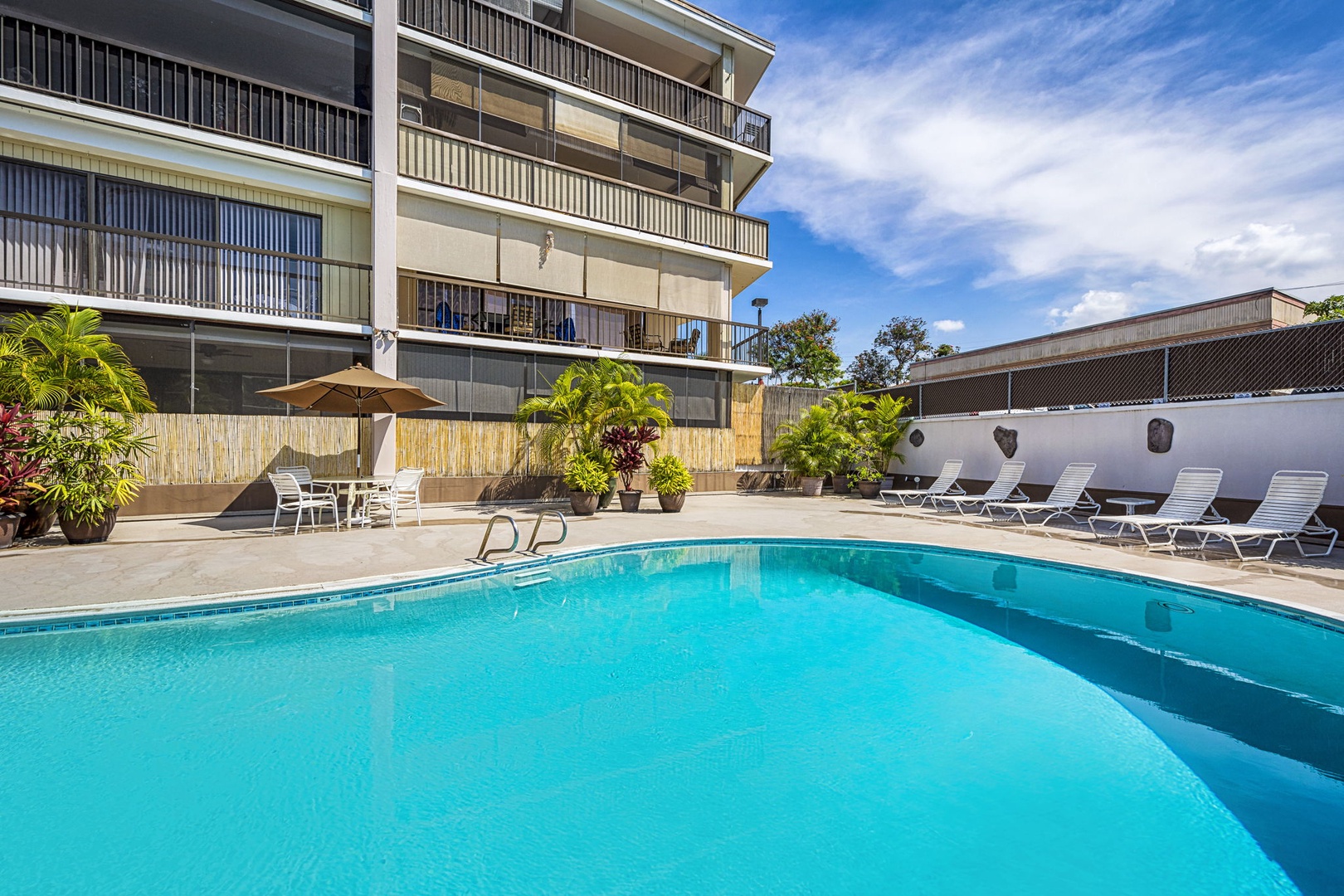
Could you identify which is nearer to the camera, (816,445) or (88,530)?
(88,530)

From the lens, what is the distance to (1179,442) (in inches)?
443

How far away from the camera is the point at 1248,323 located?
791 inches

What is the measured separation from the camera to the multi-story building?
10.5m

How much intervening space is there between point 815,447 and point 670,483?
5.78 metres

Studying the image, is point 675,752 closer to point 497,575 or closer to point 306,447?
point 497,575

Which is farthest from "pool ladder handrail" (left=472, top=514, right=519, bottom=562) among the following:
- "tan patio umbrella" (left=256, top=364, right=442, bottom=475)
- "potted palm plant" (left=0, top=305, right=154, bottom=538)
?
"potted palm plant" (left=0, top=305, right=154, bottom=538)

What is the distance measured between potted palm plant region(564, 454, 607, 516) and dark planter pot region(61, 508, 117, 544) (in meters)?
6.99

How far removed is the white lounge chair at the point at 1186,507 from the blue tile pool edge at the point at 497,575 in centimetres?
256

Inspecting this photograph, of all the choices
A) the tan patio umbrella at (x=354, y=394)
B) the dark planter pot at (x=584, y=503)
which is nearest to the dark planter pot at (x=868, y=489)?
the dark planter pot at (x=584, y=503)

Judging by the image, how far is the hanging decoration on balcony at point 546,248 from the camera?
47.7ft

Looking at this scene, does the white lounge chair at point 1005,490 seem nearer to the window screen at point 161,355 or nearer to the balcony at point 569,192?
the balcony at point 569,192

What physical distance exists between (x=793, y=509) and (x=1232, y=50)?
40.4 ft

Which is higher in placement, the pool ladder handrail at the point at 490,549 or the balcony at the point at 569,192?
the balcony at the point at 569,192

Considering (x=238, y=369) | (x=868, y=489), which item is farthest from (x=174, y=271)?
(x=868, y=489)
